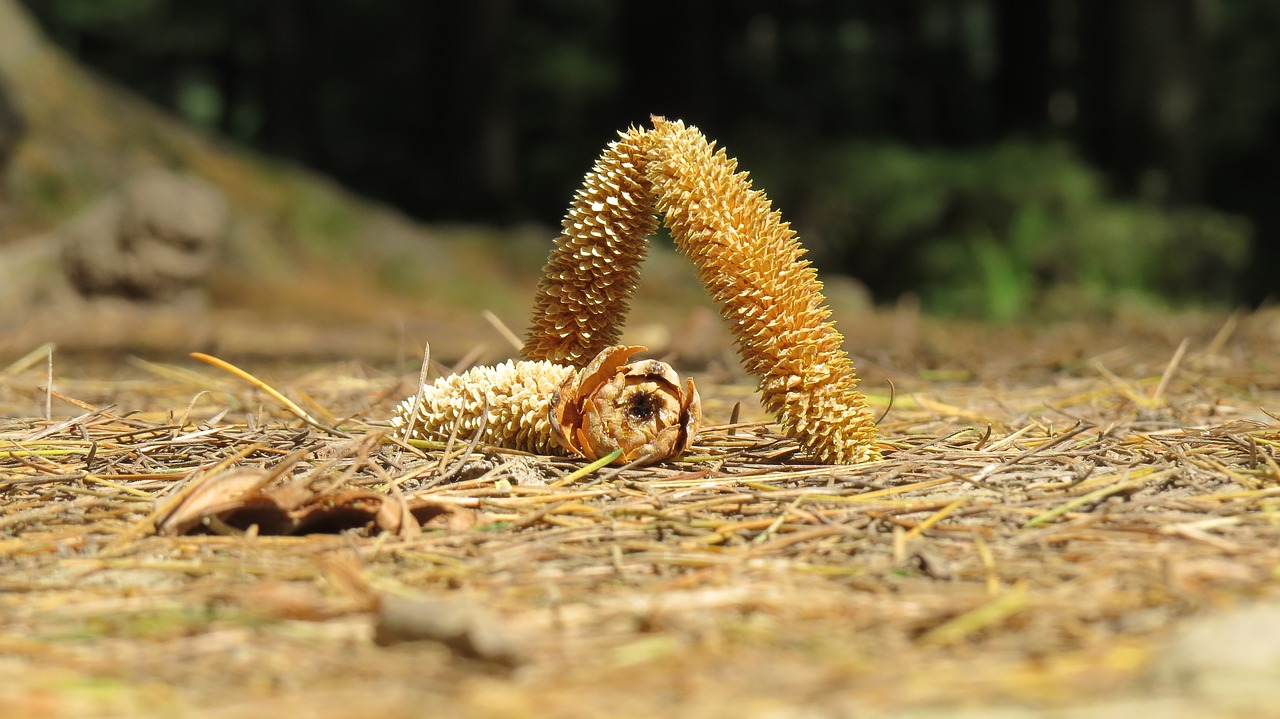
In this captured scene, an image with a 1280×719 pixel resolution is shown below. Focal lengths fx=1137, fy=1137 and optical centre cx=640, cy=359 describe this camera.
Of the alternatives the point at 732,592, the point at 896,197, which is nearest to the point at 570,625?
the point at 732,592

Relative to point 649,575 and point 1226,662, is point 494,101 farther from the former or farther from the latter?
point 1226,662

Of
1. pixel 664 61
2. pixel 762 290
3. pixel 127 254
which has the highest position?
pixel 664 61

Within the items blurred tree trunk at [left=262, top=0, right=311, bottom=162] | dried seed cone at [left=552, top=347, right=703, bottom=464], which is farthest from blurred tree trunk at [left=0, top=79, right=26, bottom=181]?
blurred tree trunk at [left=262, top=0, right=311, bottom=162]

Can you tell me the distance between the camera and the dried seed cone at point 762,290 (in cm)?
184

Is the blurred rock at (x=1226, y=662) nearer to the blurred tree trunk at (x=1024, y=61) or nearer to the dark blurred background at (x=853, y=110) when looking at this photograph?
the dark blurred background at (x=853, y=110)

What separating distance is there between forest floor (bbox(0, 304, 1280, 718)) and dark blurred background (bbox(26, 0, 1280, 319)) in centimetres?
567

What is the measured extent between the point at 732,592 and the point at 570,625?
7.2 inches

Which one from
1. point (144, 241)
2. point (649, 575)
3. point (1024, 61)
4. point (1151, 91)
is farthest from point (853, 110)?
point (649, 575)

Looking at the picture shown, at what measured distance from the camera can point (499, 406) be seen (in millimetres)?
1933

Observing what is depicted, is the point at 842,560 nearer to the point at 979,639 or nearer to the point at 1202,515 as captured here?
the point at 979,639

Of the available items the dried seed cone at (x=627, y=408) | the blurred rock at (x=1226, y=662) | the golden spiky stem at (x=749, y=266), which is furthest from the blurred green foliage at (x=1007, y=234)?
the blurred rock at (x=1226, y=662)

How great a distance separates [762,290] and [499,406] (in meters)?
0.49

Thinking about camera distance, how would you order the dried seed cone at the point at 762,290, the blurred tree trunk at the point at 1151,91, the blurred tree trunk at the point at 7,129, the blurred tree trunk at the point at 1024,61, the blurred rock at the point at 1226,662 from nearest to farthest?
the blurred rock at the point at 1226,662, the dried seed cone at the point at 762,290, the blurred tree trunk at the point at 7,129, the blurred tree trunk at the point at 1151,91, the blurred tree trunk at the point at 1024,61

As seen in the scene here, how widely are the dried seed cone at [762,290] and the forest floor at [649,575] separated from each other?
93 millimetres
